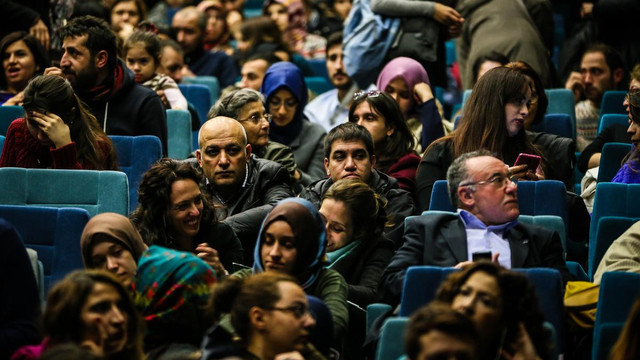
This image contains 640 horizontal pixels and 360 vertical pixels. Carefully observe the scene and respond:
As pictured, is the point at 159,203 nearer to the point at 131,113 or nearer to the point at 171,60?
the point at 131,113

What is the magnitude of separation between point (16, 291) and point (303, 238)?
0.96 metres

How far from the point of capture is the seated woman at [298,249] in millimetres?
3799

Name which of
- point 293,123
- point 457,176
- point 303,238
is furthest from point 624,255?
point 293,123

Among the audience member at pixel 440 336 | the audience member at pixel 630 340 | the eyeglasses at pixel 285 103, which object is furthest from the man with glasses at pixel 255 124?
the audience member at pixel 440 336

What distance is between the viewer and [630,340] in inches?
128

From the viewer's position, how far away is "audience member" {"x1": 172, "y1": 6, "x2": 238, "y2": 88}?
810cm

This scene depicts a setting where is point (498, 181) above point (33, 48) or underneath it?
underneath

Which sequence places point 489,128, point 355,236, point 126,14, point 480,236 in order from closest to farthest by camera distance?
1. point 480,236
2. point 355,236
3. point 489,128
4. point 126,14

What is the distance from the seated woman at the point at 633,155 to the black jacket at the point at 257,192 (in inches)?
58.3

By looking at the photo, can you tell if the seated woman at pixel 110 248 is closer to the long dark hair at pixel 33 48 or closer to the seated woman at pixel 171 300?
the seated woman at pixel 171 300

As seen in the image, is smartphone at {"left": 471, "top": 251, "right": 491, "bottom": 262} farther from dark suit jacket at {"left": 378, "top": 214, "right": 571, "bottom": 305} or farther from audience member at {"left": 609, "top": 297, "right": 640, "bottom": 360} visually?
audience member at {"left": 609, "top": 297, "right": 640, "bottom": 360}

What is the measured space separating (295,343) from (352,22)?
12.4ft

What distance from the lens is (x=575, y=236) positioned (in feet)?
16.2

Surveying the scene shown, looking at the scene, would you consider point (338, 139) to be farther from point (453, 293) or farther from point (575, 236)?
point (453, 293)
